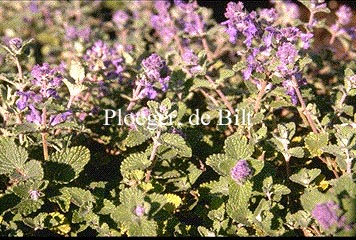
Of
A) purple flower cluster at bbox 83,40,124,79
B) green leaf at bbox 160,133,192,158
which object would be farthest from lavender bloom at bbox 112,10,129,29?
green leaf at bbox 160,133,192,158

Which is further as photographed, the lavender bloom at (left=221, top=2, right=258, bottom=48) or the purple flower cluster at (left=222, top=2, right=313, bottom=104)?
the lavender bloom at (left=221, top=2, right=258, bottom=48)

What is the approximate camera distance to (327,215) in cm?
158

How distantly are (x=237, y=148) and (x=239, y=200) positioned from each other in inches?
8.2

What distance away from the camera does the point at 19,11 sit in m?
4.66

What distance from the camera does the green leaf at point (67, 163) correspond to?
6.75 ft

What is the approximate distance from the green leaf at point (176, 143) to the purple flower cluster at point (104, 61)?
807 mm

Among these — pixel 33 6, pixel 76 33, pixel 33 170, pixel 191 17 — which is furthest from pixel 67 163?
pixel 33 6

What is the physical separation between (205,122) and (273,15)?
2.07 feet

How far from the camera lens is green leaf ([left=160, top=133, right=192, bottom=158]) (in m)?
1.95

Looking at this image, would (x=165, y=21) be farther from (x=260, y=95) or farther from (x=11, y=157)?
(x=11, y=157)

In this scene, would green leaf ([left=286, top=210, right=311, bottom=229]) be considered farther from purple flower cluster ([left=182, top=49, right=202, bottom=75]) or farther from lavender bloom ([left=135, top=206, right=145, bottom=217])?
purple flower cluster ([left=182, top=49, right=202, bottom=75])

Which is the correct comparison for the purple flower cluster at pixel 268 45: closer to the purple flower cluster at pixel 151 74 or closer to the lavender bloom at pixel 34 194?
the purple flower cluster at pixel 151 74

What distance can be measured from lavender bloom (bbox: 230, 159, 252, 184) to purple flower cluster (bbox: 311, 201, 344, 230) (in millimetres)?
300

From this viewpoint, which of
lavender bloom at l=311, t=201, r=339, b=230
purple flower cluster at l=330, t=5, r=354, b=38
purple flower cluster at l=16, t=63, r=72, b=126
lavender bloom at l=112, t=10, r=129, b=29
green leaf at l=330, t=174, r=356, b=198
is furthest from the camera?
lavender bloom at l=112, t=10, r=129, b=29
